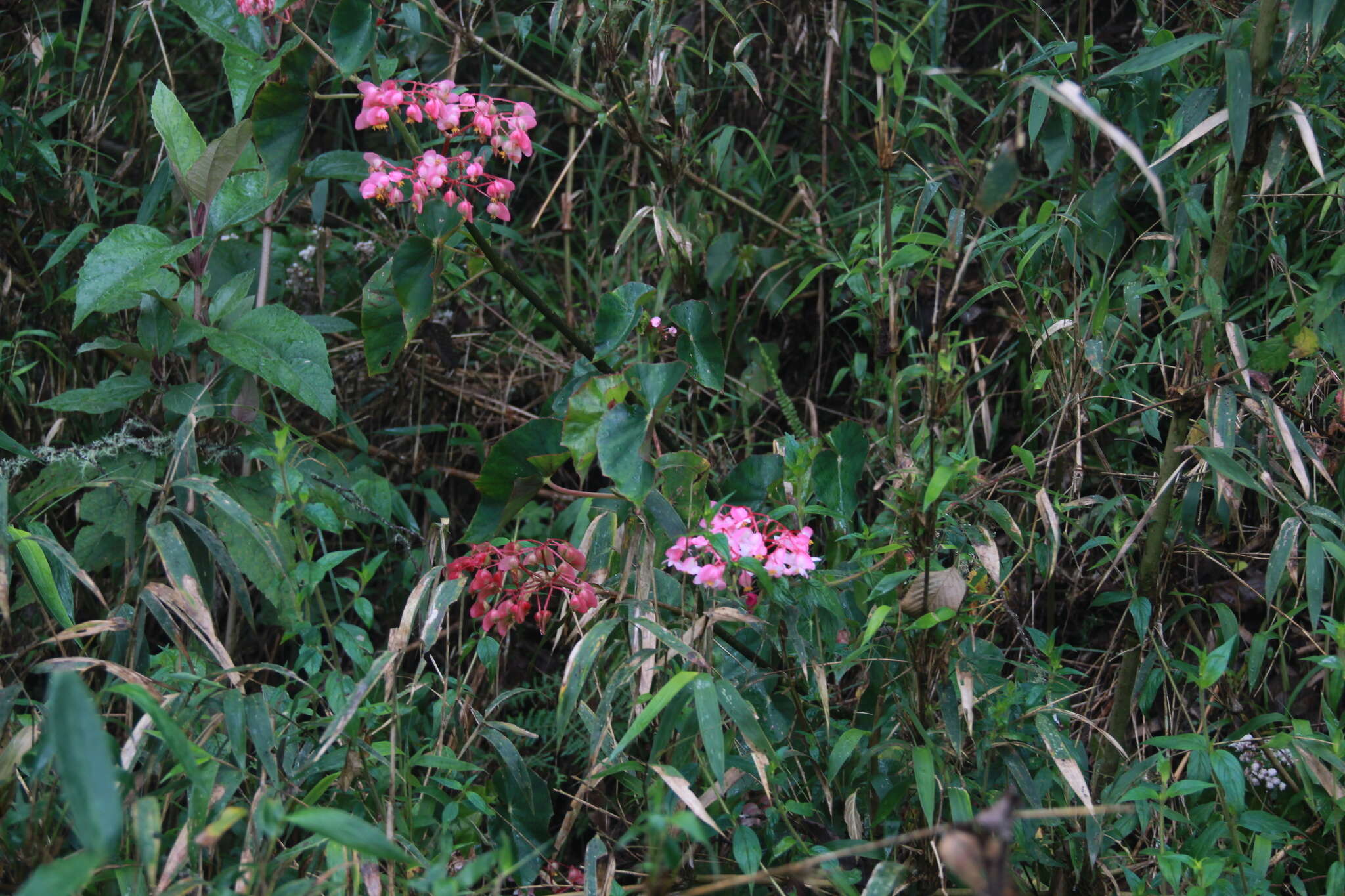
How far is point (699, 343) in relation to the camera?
4.92 feet

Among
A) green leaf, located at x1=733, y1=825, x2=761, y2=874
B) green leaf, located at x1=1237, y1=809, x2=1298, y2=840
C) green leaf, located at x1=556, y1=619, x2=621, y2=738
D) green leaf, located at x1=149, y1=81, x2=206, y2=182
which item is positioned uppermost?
green leaf, located at x1=149, y1=81, x2=206, y2=182

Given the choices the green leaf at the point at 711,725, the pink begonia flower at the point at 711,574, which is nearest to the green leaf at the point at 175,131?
the pink begonia flower at the point at 711,574

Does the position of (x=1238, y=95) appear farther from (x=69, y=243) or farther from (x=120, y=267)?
(x=69, y=243)

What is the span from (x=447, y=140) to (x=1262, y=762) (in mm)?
1543

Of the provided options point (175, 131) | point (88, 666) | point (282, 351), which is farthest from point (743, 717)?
point (175, 131)

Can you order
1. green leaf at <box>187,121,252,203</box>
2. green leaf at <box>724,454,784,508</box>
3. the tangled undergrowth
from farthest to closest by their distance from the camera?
green leaf at <box>187,121,252,203</box>, green leaf at <box>724,454,784,508</box>, the tangled undergrowth

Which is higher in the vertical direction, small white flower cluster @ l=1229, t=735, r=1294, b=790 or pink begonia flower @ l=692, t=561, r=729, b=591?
pink begonia flower @ l=692, t=561, r=729, b=591

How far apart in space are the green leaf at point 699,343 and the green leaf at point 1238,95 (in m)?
0.70

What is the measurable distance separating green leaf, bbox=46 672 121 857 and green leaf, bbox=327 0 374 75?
3.50ft

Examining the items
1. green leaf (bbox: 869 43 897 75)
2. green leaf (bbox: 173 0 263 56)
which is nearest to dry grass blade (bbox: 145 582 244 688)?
green leaf (bbox: 173 0 263 56)

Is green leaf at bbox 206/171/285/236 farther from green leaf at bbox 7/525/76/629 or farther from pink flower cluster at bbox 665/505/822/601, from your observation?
pink flower cluster at bbox 665/505/822/601

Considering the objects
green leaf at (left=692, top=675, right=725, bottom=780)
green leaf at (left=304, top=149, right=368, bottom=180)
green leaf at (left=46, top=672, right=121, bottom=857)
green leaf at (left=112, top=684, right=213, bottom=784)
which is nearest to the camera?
green leaf at (left=46, top=672, right=121, bottom=857)

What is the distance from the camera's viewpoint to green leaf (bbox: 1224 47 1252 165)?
1307 mm

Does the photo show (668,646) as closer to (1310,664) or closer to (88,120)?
(1310,664)
